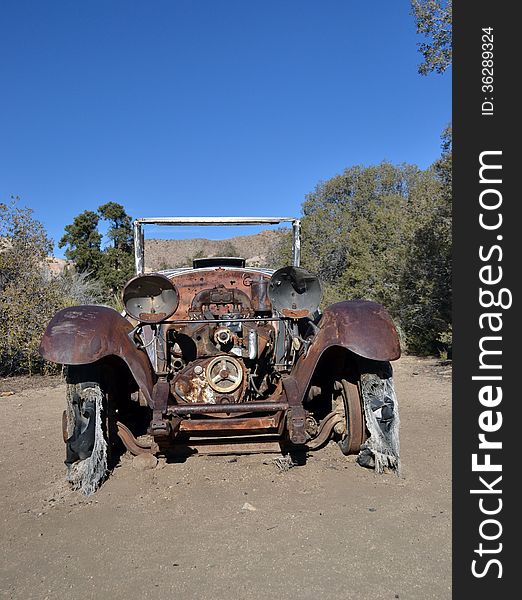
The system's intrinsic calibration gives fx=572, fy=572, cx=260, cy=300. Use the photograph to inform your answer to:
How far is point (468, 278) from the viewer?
360 centimetres

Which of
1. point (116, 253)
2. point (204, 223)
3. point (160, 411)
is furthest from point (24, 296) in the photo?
point (116, 253)

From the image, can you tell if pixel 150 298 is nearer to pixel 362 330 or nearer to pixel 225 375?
pixel 225 375

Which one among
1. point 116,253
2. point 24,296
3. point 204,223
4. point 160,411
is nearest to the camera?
point 160,411

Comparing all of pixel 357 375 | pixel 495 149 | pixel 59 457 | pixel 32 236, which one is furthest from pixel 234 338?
pixel 32 236

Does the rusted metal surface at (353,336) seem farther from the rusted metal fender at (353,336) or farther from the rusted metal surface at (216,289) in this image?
the rusted metal surface at (216,289)

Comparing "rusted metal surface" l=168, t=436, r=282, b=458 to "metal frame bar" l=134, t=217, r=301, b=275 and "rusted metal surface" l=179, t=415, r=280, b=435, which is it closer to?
"rusted metal surface" l=179, t=415, r=280, b=435

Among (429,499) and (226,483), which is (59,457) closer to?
(226,483)

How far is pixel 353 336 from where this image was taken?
14.0 ft

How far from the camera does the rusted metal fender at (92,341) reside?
13.3 ft

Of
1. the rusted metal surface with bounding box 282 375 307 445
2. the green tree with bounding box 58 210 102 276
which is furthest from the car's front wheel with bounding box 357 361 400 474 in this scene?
the green tree with bounding box 58 210 102 276

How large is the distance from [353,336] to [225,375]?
1089 millimetres

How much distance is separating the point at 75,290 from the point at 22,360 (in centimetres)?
304

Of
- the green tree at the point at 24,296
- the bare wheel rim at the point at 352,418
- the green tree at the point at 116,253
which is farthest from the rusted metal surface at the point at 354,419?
the green tree at the point at 116,253

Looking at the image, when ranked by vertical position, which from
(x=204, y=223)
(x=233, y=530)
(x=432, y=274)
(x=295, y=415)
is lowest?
(x=233, y=530)
